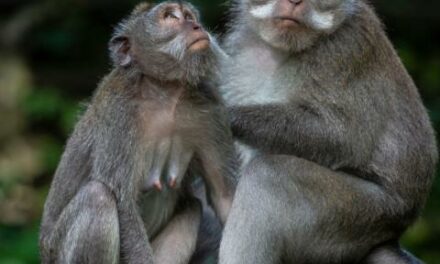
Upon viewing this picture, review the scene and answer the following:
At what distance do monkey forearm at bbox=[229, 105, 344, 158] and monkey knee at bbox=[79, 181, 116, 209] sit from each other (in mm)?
1095

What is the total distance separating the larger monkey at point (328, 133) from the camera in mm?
8750

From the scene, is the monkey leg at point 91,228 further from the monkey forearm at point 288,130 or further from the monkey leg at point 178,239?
the monkey forearm at point 288,130

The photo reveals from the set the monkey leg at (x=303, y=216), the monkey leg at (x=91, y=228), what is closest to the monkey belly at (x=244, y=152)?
the monkey leg at (x=303, y=216)

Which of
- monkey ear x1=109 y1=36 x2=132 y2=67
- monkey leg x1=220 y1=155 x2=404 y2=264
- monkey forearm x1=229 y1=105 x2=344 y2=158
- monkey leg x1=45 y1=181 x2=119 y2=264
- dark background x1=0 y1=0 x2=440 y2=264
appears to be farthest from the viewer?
dark background x1=0 y1=0 x2=440 y2=264

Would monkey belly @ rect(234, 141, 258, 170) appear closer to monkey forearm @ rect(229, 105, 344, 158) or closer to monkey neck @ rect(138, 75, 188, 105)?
monkey forearm @ rect(229, 105, 344, 158)

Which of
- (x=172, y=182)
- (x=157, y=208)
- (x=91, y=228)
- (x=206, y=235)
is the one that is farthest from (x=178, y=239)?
(x=91, y=228)

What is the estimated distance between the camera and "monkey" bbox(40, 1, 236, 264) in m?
8.33

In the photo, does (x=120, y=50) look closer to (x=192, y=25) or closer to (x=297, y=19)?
(x=192, y=25)

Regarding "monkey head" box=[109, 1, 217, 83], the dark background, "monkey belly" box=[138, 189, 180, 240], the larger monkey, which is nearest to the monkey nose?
"monkey head" box=[109, 1, 217, 83]

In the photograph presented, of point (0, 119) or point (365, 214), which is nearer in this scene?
point (365, 214)

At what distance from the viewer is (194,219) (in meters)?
8.92

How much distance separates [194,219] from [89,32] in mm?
8342

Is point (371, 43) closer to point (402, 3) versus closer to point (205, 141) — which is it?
point (205, 141)

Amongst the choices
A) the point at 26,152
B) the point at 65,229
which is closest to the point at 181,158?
the point at 65,229
